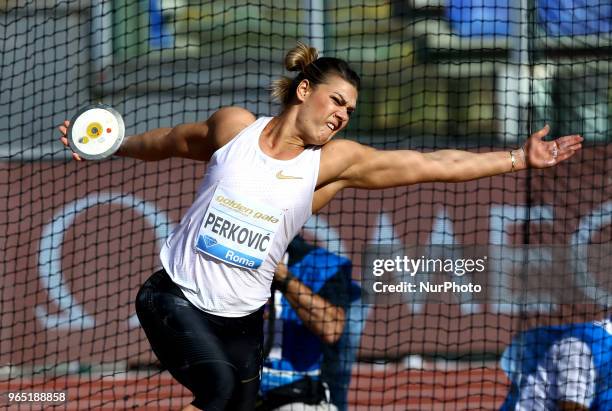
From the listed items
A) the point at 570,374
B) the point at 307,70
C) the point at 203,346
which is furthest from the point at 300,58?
the point at 570,374

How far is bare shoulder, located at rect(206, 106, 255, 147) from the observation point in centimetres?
364

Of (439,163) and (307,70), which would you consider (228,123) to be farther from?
(439,163)

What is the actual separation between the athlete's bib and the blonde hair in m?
0.48

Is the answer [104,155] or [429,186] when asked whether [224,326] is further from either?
[429,186]

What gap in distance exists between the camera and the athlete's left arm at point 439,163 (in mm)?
3660

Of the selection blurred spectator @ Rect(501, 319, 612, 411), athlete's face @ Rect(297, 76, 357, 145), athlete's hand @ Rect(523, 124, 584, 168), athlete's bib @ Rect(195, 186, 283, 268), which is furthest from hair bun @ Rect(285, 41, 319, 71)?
blurred spectator @ Rect(501, 319, 612, 411)

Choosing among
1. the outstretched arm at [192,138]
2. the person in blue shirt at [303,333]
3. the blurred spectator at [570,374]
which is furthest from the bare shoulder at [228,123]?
the blurred spectator at [570,374]

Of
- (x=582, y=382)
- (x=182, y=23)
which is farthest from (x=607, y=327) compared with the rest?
(x=182, y=23)

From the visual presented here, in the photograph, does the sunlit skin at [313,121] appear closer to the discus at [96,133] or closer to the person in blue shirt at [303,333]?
the discus at [96,133]

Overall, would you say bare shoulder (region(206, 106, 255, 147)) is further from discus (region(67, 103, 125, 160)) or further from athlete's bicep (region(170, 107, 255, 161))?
discus (region(67, 103, 125, 160))

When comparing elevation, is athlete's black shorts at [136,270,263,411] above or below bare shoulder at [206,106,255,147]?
below

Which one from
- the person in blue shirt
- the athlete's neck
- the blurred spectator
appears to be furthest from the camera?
the person in blue shirt

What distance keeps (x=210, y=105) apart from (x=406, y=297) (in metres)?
2.09

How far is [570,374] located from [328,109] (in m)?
2.58
